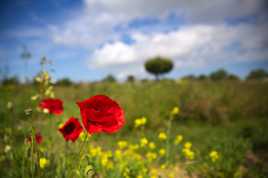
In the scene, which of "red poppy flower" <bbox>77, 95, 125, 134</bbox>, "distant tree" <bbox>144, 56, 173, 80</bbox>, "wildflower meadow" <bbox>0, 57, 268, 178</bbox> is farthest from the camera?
"distant tree" <bbox>144, 56, 173, 80</bbox>

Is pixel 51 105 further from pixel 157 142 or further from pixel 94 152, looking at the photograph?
pixel 157 142

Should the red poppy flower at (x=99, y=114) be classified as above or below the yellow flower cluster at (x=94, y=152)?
above

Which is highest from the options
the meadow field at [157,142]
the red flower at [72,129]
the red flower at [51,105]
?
the red flower at [51,105]

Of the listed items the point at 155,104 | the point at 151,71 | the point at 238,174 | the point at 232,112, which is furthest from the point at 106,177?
the point at 151,71

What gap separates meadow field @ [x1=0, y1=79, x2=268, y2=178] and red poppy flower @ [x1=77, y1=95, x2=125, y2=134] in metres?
0.13

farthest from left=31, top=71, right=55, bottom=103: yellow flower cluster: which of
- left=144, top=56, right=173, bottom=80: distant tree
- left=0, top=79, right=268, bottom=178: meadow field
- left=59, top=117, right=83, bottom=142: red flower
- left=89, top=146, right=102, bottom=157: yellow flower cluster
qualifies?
left=144, top=56, right=173, bottom=80: distant tree

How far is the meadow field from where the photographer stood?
6.13 feet

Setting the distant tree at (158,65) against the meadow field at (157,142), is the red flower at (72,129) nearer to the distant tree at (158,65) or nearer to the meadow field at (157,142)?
the meadow field at (157,142)

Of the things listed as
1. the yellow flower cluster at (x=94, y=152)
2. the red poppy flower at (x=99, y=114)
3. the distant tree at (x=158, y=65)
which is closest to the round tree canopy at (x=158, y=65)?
the distant tree at (x=158, y=65)

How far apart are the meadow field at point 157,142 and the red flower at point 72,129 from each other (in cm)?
6

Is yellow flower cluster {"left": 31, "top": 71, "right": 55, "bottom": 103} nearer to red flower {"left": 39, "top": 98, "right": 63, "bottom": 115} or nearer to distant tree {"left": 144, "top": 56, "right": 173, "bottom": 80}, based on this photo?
red flower {"left": 39, "top": 98, "right": 63, "bottom": 115}

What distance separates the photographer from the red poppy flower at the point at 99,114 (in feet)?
3.08

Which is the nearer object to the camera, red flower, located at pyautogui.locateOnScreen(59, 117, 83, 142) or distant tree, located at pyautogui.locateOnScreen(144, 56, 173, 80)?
red flower, located at pyautogui.locateOnScreen(59, 117, 83, 142)

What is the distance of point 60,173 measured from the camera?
1.83m
